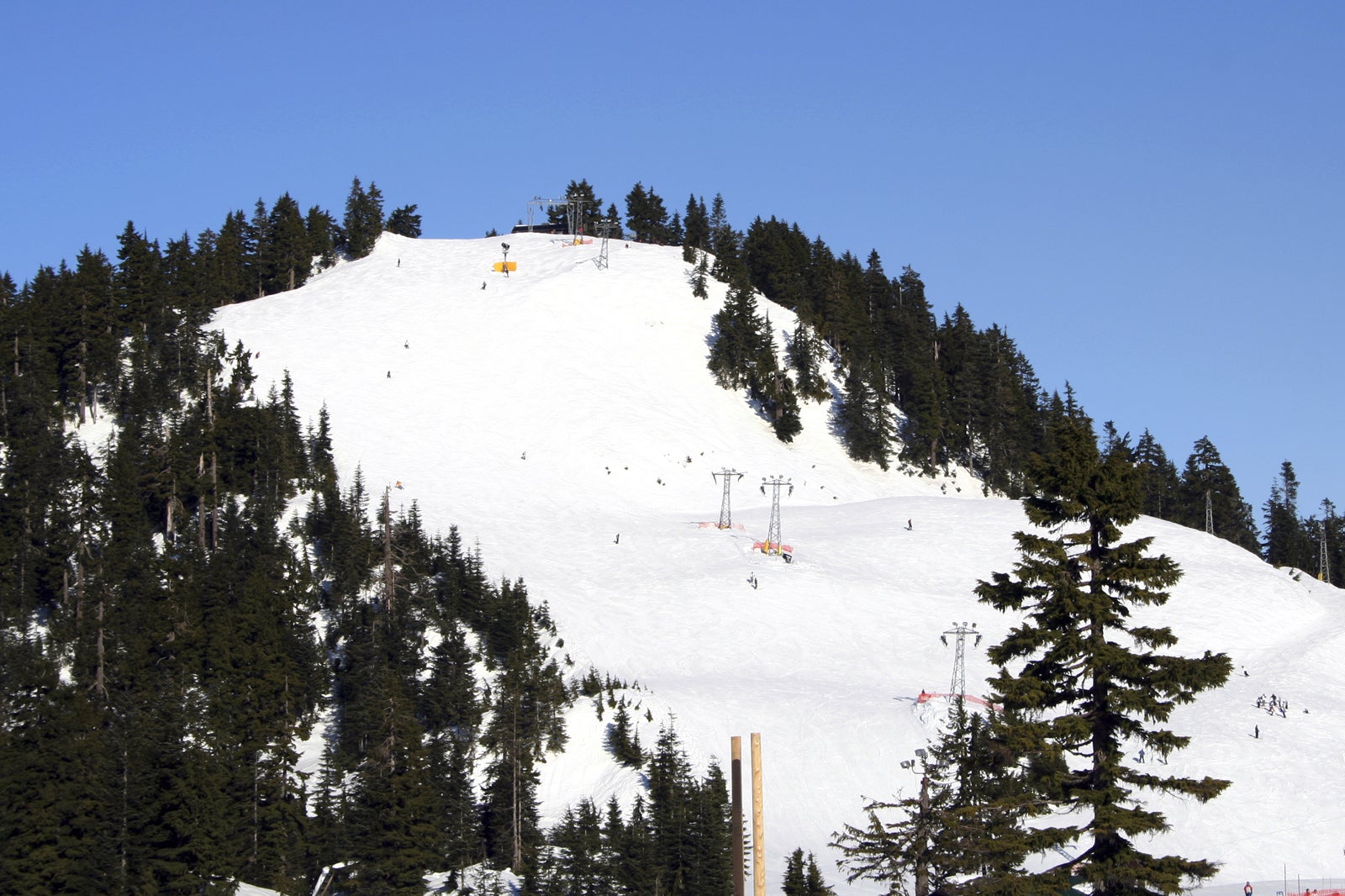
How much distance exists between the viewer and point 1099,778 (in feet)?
62.2

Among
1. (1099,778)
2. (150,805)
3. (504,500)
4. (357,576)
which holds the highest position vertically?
(504,500)

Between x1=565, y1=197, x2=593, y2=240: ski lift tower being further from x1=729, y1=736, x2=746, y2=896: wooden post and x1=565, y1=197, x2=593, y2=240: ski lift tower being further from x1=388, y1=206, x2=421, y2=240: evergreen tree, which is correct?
x1=729, y1=736, x2=746, y2=896: wooden post

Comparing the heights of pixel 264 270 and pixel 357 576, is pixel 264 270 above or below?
above

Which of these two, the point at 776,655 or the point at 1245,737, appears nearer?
the point at 1245,737

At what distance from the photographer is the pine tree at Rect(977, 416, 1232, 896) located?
59.8ft

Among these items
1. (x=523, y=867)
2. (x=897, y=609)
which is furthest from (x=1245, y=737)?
(x=523, y=867)

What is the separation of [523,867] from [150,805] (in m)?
12.7

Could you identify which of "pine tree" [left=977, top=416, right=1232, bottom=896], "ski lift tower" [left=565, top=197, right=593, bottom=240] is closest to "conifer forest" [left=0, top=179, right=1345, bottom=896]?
"pine tree" [left=977, top=416, right=1232, bottom=896]

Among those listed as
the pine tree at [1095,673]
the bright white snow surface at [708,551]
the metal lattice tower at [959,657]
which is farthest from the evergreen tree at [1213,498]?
the pine tree at [1095,673]

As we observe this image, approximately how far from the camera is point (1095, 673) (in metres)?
19.0

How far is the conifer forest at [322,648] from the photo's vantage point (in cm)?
2236

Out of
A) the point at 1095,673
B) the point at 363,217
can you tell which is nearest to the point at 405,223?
the point at 363,217

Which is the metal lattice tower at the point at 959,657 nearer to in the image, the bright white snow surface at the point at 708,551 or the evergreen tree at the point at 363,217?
the bright white snow surface at the point at 708,551

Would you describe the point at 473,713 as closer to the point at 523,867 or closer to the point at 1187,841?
the point at 523,867
